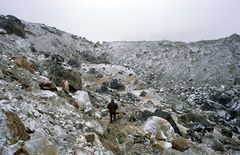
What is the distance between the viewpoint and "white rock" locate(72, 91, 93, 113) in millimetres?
15605

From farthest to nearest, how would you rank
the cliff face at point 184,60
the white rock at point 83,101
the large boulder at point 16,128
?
the cliff face at point 184,60 → the white rock at point 83,101 → the large boulder at point 16,128

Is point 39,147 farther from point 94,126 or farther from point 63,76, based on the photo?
point 63,76

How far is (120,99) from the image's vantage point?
22.4 metres

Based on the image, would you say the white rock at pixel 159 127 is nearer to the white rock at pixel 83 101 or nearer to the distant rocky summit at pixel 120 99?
the distant rocky summit at pixel 120 99

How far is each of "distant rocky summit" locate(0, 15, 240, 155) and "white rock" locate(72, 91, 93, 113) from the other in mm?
55

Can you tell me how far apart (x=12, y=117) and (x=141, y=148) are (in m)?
5.76

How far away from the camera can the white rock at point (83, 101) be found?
15605 millimetres

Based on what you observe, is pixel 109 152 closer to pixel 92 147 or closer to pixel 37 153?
pixel 92 147

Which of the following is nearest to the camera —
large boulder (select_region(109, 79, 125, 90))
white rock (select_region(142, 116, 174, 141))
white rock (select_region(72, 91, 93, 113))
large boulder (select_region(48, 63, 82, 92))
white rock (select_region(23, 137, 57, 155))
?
white rock (select_region(23, 137, 57, 155))

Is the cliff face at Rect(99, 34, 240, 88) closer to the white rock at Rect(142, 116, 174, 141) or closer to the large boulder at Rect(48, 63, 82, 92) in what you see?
the large boulder at Rect(48, 63, 82, 92)

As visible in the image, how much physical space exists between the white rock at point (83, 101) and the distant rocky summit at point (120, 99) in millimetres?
55

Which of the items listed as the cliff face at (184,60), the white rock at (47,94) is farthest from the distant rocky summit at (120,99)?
the cliff face at (184,60)

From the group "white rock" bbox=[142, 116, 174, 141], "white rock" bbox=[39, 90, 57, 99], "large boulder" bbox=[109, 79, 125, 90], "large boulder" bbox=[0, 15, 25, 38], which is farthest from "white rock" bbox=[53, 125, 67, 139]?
"large boulder" bbox=[0, 15, 25, 38]

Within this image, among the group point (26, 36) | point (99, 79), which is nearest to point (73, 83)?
point (99, 79)
